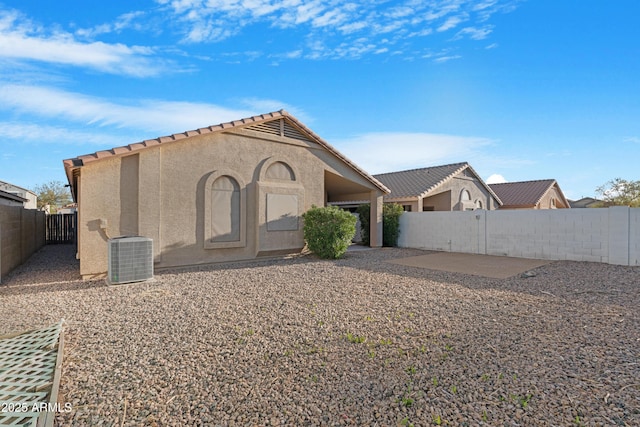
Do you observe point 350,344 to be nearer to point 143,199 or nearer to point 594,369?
point 594,369

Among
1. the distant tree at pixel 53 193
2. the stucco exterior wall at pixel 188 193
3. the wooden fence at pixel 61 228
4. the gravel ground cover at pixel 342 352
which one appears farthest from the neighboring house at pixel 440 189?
the distant tree at pixel 53 193

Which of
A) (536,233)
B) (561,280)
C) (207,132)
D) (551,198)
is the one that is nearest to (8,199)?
(207,132)

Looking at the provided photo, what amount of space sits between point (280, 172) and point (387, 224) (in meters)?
7.69

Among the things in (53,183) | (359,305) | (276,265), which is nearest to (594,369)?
(359,305)

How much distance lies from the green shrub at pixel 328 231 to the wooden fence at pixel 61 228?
16.2 metres

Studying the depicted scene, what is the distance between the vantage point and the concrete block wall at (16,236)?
9.34m

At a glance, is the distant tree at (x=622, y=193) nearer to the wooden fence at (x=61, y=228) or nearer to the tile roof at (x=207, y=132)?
the tile roof at (x=207, y=132)

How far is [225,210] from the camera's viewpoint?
37.9 ft

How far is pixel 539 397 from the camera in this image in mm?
3170

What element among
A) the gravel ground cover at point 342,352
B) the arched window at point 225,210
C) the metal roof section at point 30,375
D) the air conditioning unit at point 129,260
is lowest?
the gravel ground cover at point 342,352

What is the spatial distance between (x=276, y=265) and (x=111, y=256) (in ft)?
16.5

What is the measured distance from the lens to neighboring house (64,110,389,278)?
922cm

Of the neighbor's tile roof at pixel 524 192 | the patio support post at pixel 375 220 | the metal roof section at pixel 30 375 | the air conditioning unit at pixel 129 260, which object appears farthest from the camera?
the neighbor's tile roof at pixel 524 192

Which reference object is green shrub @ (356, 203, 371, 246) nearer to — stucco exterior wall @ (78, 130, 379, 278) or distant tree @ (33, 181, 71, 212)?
stucco exterior wall @ (78, 130, 379, 278)
